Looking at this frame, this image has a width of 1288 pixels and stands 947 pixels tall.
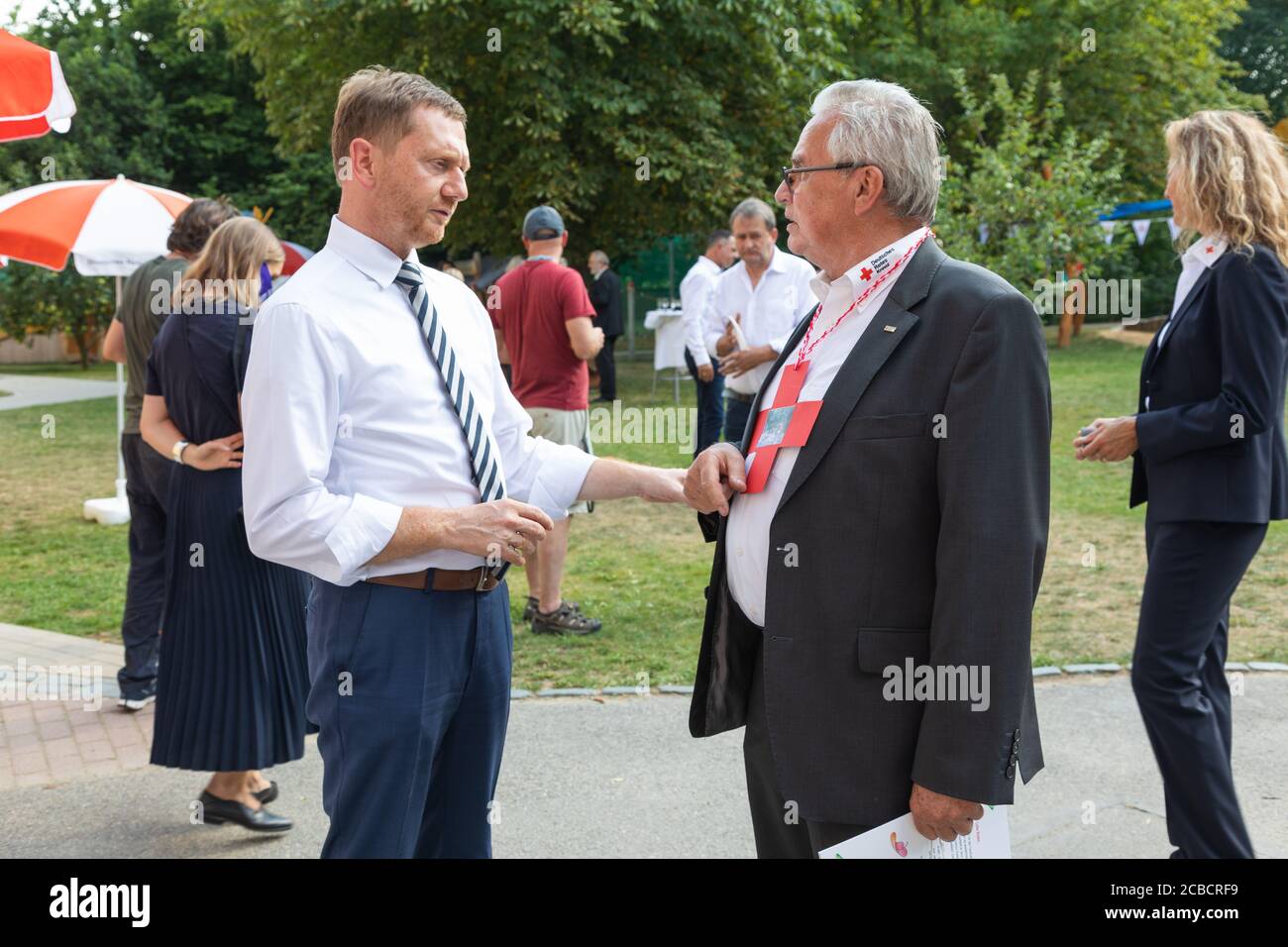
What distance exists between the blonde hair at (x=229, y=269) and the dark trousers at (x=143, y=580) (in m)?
1.54

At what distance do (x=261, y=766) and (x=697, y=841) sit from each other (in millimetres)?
1523

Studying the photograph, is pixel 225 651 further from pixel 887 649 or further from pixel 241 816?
pixel 887 649

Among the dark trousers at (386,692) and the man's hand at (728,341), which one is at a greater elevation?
the man's hand at (728,341)

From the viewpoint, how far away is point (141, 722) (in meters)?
5.51

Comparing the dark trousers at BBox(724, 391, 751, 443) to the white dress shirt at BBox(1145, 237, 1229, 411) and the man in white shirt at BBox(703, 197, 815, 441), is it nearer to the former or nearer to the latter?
the man in white shirt at BBox(703, 197, 815, 441)

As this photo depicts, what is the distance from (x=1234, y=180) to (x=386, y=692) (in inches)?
113

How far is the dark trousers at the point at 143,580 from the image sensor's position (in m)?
5.70

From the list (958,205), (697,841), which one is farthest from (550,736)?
(958,205)

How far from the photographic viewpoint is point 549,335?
7.37 metres

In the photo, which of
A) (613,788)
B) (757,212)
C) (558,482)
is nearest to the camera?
(558,482)

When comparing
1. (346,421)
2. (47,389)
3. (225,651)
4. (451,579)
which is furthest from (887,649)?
(47,389)

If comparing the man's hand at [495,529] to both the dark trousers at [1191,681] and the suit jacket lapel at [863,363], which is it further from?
the dark trousers at [1191,681]

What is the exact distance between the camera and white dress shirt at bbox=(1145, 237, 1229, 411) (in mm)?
3695

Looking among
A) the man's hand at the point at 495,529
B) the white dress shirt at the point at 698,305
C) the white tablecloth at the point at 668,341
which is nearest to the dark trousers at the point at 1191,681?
the man's hand at the point at 495,529
